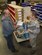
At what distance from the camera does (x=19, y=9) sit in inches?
198

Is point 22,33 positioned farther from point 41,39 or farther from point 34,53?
point 41,39

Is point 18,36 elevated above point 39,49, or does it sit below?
above

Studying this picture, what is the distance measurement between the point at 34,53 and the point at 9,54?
65 centimetres

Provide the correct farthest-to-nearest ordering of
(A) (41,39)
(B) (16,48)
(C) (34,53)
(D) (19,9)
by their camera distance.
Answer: (D) (19,9) → (A) (41,39) → (B) (16,48) → (C) (34,53)

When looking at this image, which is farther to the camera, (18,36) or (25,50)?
(25,50)

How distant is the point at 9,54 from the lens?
12.5 ft

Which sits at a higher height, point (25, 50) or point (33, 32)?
point (33, 32)

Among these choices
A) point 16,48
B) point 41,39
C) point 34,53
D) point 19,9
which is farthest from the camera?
point 19,9

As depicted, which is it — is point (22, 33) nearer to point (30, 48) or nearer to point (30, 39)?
point (30, 39)

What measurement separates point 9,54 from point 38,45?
0.89m

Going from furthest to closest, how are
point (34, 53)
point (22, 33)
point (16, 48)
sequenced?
point (16, 48) → point (34, 53) → point (22, 33)

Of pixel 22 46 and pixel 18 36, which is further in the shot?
pixel 22 46

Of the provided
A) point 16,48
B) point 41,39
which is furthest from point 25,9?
point 16,48

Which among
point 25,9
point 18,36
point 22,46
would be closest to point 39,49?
point 22,46
